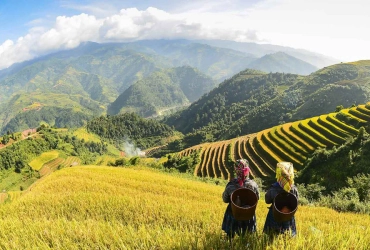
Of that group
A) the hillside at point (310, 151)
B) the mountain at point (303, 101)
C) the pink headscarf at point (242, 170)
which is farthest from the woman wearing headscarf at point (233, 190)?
the mountain at point (303, 101)

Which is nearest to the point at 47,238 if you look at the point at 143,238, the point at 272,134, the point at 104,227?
the point at 104,227

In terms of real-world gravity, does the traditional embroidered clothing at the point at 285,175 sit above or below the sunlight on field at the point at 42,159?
→ above

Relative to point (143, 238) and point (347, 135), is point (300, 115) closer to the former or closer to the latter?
point (347, 135)

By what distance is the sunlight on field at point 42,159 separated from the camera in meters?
90.6

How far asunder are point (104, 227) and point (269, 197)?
254 cm

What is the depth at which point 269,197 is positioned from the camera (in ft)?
12.3

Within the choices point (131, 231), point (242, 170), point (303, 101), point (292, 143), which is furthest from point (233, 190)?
point (303, 101)

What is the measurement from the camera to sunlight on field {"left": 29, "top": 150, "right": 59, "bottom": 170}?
90.6 meters

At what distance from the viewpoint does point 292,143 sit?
39.2 meters

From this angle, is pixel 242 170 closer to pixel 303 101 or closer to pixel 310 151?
pixel 310 151

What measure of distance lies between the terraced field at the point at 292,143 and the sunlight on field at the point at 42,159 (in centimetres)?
7257

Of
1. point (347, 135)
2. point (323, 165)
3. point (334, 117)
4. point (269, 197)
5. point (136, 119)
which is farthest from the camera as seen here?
point (136, 119)

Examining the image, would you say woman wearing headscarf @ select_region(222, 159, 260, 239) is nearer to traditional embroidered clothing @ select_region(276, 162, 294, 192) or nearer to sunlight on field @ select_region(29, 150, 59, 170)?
traditional embroidered clothing @ select_region(276, 162, 294, 192)

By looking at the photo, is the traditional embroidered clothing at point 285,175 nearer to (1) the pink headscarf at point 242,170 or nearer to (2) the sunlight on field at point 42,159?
(1) the pink headscarf at point 242,170
